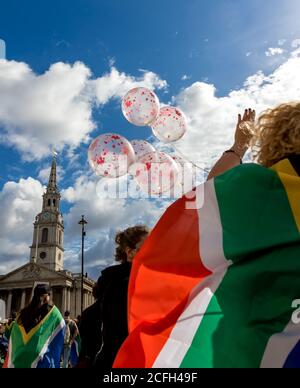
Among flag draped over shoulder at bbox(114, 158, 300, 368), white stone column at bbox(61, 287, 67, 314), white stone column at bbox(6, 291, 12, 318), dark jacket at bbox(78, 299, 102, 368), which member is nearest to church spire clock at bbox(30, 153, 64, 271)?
white stone column at bbox(6, 291, 12, 318)

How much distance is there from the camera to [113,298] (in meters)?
3.88

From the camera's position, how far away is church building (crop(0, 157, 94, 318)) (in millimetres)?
87938

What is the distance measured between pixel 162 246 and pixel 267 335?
697 mm

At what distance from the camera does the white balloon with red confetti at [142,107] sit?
328 inches

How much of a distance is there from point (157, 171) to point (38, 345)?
3.41 m

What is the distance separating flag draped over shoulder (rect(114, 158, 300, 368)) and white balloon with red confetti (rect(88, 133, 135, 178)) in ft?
17.4

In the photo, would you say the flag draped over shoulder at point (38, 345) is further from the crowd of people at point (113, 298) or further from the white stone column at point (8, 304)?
the white stone column at point (8, 304)

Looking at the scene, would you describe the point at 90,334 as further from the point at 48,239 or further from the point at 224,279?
the point at 48,239

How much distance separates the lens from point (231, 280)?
1.84 metres

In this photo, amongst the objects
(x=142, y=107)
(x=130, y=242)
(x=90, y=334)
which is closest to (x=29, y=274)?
(x=142, y=107)

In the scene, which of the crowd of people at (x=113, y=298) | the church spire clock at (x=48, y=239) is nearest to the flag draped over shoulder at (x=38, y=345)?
the crowd of people at (x=113, y=298)

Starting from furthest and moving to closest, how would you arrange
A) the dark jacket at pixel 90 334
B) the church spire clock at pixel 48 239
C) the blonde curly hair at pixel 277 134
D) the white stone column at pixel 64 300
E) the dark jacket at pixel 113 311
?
the church spire clock at pixel 48 239 → the white stone column at pixel 64 300 → the dark jacket at pixel 90 334 → the dark jacket at pixel 113 311 → the blonde curly hair at pixel 277 134

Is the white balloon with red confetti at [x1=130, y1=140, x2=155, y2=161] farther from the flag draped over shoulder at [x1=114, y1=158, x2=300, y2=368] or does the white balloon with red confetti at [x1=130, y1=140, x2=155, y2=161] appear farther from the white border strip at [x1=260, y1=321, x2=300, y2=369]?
the white border strip at [x1=260, y1=321, x2=300, y2=369]

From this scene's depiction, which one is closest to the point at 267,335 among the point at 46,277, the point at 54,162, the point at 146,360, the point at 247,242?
the point at 247,242
